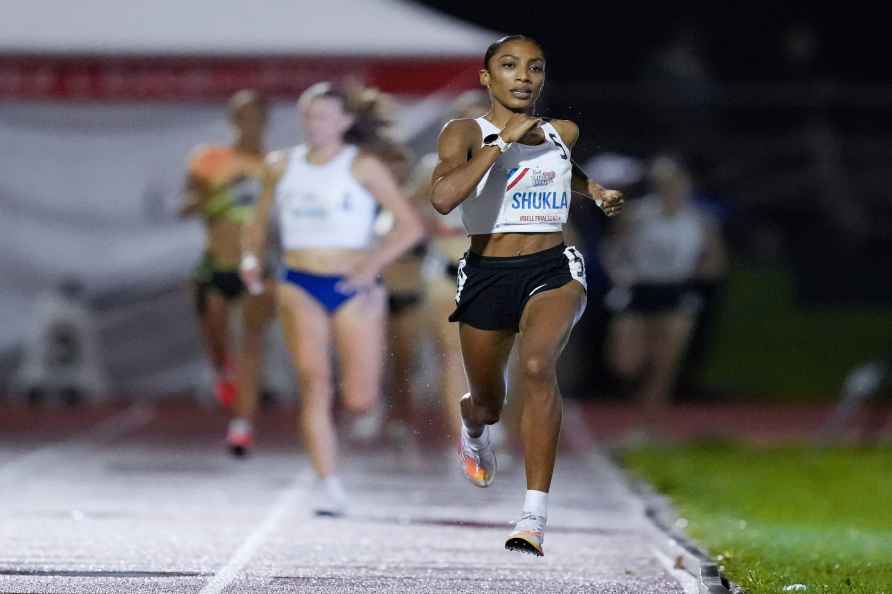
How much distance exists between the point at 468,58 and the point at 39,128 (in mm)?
5259

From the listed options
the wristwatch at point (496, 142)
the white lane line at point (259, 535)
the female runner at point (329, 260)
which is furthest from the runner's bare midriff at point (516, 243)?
the female runner at point (329, 260)

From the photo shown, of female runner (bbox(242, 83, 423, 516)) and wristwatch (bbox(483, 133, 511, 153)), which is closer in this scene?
wristwatch (bbox(483, 133, 511, 153))

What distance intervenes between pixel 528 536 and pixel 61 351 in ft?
41.9

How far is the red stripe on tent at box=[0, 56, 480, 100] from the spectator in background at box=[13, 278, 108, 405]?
130 inches

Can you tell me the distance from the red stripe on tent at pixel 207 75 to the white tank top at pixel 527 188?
8004mm

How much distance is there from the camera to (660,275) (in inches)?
612

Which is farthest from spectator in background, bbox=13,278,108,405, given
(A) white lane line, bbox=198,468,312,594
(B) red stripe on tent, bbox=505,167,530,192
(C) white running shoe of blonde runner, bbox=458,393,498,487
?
(B) red stripe on tent, bbox=505,167,530,192

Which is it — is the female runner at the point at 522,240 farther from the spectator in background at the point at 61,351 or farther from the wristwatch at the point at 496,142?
the spectator in background at the point at 61,351

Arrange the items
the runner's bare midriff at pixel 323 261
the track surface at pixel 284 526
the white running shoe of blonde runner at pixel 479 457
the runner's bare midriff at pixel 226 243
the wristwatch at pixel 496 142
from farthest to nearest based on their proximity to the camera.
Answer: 1. the runner's bare midriff at pixel 226 243
2. the runner's bare midriff at pixel 323 261
3. the white running shoe of blonde runner at pixel 479 457
4. the track surface at pixel 284 526
5. the wristwatch at pixel 496 142

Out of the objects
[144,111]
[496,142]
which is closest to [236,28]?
[144,111]

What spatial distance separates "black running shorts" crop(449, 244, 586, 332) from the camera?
304 inches

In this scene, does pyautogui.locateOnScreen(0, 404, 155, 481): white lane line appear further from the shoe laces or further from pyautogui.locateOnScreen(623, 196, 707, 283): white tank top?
the shoe laces

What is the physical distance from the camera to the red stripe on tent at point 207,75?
1578 centimetres

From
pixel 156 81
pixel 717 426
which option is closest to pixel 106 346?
pixel 156 81
